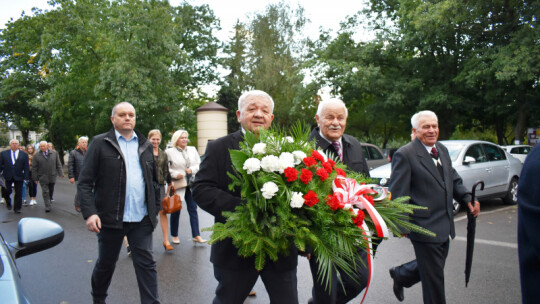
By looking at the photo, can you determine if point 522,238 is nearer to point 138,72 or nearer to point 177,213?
point 177,213

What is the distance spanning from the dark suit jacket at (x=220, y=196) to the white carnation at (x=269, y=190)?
40cm

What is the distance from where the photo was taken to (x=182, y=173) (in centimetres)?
653

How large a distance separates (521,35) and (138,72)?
17.4 m

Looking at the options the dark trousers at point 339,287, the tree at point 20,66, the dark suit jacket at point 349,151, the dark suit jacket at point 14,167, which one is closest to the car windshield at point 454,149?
the dark suit jacket at point 349,151

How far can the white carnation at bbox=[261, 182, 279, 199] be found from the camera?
1878mm

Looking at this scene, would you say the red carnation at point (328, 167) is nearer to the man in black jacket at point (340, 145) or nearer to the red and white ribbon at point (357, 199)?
the red and white ribbon at point (357, 199)

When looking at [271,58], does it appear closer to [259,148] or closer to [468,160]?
[468,160]

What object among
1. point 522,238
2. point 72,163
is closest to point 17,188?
point 72,163

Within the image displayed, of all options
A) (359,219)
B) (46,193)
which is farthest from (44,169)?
(359,219)

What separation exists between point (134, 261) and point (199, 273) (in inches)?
A: 62.4

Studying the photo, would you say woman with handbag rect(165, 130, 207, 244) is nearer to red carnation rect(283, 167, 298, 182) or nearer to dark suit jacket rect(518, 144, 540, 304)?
red carnation rect(283, 167, 298, 182)

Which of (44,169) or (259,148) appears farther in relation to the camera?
(44,169)

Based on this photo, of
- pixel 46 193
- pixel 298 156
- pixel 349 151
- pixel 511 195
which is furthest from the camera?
pixel 46 193

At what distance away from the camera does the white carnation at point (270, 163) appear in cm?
197
